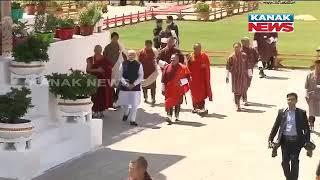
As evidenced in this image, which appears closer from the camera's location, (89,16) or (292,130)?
(292,130)

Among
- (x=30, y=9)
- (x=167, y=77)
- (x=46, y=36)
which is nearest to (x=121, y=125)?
(x=167, y=77)

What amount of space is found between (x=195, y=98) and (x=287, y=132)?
626 centimetres

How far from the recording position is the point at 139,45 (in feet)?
93.5

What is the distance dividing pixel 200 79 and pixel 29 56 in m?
4.80

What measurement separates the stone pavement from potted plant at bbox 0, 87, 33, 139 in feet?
2.44

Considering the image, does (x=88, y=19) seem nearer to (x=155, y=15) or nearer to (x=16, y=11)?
(x=16, y=11)

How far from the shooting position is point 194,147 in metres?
12.6

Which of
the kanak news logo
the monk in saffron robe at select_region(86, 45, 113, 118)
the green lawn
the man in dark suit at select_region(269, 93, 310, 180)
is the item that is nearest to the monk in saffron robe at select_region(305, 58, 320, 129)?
the monk in saffron robe at select_region(86, 45, 113, 118)

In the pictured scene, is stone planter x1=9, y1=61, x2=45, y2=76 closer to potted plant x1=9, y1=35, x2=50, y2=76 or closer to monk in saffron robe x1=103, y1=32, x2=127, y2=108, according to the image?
potted plant x1=9, y1=35, x2=50, y2=76

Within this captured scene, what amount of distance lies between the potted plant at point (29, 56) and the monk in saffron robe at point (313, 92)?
4.64m

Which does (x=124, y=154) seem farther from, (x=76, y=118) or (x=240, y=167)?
(x=240, y=167)

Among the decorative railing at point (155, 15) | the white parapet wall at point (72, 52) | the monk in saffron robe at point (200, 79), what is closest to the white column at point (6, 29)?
the white parapet wall at point (72, 52)

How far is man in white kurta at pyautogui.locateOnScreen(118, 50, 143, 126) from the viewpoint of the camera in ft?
46.8

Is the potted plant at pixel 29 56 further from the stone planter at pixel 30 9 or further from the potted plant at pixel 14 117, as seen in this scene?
Answer: the stone planter at pixel 30 9
